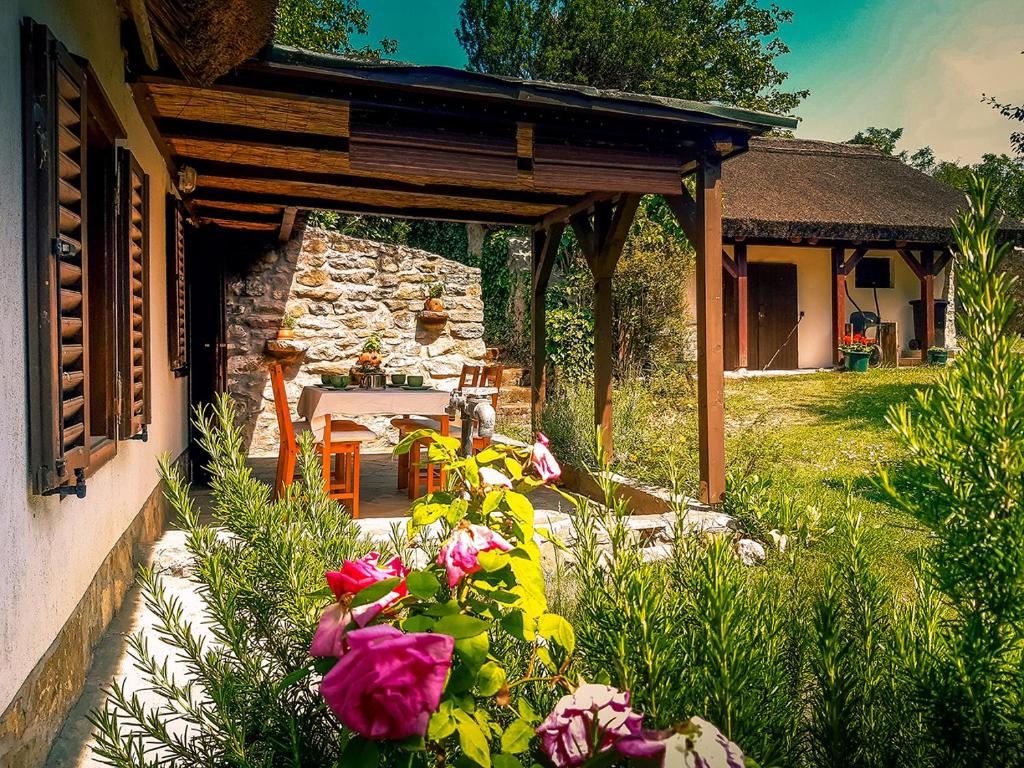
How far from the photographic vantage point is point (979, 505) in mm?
695

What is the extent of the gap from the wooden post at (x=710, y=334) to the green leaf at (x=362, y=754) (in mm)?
4361

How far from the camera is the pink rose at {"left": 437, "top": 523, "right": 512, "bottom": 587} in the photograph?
940 millimetres

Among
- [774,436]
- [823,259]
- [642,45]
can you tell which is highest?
[642,45]

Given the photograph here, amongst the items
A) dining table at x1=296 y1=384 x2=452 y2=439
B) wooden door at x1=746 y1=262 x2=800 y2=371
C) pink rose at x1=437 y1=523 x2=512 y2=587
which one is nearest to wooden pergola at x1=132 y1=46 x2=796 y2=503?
dining table at x1=296 y1=384 x2=452 y2=439

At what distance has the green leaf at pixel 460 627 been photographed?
79 cm

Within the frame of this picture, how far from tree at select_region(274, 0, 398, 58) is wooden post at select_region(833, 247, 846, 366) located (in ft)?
32.7

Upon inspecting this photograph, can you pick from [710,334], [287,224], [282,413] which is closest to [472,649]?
[710,334]

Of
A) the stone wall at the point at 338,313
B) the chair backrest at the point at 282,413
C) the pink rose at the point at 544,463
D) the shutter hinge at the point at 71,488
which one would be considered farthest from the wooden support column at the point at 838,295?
the pink rose at the point at 544,463

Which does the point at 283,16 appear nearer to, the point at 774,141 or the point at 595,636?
the point at 774,141

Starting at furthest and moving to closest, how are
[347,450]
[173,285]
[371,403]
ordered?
1. [371,403]
2. [347,450]
3. [173,285]

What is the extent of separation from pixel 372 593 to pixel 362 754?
16 centimetres

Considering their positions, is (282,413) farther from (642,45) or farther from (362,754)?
(642,45)

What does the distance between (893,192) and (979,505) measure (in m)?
17.2

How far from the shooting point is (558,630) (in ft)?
3.00
